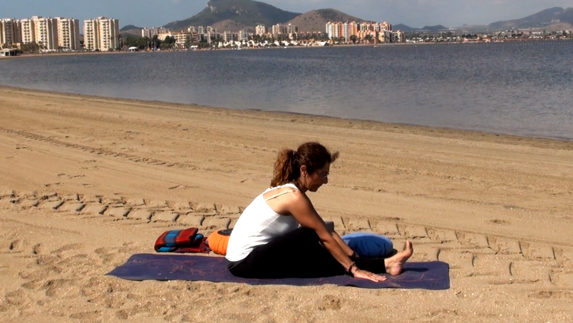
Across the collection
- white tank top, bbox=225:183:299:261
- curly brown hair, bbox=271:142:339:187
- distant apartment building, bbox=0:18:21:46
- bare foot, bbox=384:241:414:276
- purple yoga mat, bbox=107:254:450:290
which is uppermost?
distant apartment building, bbox=0:18:21:46

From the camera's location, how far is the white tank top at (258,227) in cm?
492

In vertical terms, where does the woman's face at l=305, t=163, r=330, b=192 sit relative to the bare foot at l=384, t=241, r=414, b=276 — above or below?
above

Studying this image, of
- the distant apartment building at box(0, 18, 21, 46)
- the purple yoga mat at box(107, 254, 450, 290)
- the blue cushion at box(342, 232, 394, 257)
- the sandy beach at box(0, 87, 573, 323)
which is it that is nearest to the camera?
the sandy beach at box(0, 87, 573, 323)

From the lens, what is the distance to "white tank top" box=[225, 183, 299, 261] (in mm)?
4918

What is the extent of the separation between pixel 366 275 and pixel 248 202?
109 inches

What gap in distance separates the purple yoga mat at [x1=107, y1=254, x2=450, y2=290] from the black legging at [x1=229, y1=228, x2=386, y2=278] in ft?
0.15

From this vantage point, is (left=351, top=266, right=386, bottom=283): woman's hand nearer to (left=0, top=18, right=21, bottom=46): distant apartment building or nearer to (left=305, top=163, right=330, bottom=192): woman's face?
(left=305, top=163, right=330, bottom=192): woman's face

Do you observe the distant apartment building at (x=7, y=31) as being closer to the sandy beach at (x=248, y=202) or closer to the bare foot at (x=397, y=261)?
the sandy beach at (x=248, y=202)

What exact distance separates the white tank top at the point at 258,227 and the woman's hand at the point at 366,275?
0.53m

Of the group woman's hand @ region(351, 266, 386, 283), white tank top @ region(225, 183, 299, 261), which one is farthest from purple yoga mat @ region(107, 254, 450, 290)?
white tank top @ region(225, 183, 299, 261)

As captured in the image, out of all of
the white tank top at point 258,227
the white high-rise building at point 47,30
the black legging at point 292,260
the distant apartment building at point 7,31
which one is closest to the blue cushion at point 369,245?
the black legging at point 292,260

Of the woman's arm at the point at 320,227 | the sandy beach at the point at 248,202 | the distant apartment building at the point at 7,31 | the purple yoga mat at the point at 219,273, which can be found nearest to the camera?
the sandy beach at the point at 248,202

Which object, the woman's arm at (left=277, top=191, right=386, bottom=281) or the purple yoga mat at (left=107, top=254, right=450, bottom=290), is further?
the purple yoga mat at (left=107, top=254, right=450, bottom=290)

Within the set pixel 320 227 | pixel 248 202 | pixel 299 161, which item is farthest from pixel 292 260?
pixel 248 202
